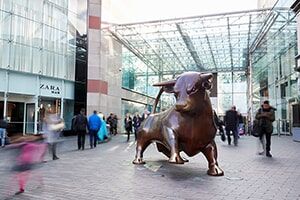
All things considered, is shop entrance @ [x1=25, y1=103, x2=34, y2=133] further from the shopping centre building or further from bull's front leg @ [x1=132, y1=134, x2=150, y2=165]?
bull's front leg @ [x1=132, y1=134, x2=150, y2=165]

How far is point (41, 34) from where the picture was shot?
22.8 metres

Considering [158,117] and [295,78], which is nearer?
[158,117]

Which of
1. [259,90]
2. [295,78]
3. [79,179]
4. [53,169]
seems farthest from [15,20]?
[259,90]

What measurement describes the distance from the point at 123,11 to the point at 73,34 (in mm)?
10423

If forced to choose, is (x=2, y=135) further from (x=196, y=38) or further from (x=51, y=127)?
(x=196, y=38)

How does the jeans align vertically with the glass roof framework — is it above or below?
below

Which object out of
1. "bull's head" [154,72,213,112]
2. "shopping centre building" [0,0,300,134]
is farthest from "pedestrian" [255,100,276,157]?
"shopping centre building" [0,0,300,134]

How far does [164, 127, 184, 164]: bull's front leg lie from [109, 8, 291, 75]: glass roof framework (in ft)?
73.2

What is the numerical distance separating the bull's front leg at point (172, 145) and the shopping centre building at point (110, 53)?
14216mm

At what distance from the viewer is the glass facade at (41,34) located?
19.9 metres

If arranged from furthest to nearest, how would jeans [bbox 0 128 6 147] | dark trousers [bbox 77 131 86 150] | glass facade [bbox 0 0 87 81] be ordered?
glass facade [bbox 0 0 87 81] < jeans [bbox 0 128 6 147] < dark trousers [bbox 77 131 86 150]

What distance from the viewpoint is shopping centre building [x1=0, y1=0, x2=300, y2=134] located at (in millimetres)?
21188

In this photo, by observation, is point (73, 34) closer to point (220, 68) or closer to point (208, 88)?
point (208, 88)

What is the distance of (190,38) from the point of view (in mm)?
36562
